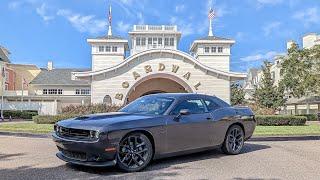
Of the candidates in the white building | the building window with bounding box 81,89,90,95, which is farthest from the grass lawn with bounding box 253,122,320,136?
the building window with bounding box 81,89,90,95

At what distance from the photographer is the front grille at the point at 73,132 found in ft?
24.1

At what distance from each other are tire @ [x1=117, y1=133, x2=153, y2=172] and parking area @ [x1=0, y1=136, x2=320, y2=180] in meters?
0.17

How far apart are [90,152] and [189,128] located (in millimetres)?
2352

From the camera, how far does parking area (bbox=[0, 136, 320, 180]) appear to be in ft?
23.9

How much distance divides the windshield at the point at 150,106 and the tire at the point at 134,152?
87cm

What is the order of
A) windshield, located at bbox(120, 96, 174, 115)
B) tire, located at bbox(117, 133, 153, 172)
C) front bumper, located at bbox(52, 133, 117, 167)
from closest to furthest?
front bumper, located at bbox(52, 133, 117, 167)
tire, located at bbox(117, 133, 153, 172)
windshield, located at bbox(120, 96, 174, 115)

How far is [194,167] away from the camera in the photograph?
8133mm

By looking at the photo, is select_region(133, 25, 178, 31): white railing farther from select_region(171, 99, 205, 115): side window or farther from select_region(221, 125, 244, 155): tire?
select_region(171, 99, 205, 115): side window

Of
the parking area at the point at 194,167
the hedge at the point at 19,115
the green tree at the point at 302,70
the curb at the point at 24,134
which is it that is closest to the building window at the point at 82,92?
the hedge at the point at 19,115

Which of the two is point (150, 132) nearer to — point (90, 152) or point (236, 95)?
point (90, 152)

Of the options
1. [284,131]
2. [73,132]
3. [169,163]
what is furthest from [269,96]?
[73,132]

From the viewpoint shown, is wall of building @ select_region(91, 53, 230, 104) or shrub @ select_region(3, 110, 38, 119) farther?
shrub @ select_region(3, 110, 38, 119)

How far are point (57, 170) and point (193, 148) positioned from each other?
2873 millimetres

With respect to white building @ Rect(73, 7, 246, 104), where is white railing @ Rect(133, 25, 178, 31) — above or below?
above
